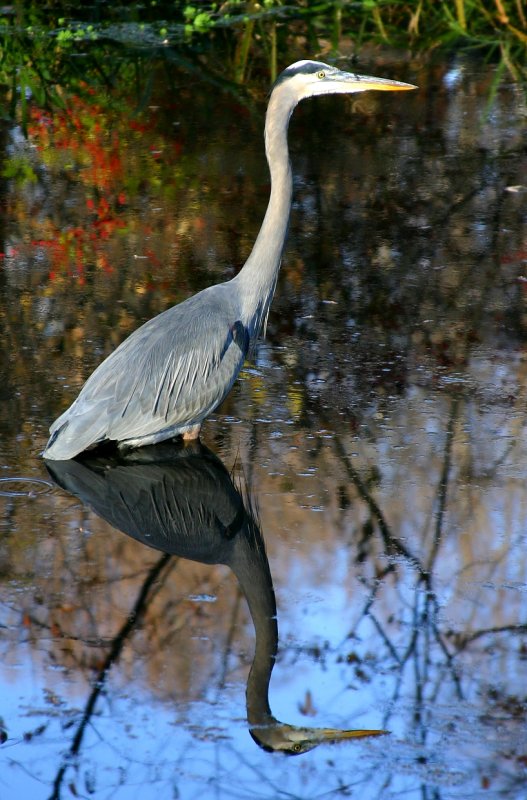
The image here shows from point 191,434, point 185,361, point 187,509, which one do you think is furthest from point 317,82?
point 187,509

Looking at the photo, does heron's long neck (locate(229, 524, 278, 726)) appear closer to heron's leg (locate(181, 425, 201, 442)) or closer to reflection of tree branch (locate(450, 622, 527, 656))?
reflection of tree branch (locate(450, 622, 527, 656))

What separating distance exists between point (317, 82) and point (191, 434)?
1682 mm

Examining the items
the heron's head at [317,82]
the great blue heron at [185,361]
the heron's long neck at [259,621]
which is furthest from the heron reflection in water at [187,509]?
the heron's head at [317,82]

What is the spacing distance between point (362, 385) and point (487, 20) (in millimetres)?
7730

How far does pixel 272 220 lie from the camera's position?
5504mm

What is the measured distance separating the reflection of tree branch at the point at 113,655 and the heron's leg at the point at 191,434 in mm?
903

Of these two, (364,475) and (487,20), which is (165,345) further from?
(487,20)

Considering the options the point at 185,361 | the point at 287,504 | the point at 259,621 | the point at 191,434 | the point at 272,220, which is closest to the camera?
the point at 259,621

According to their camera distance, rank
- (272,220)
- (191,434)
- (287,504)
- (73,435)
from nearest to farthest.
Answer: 1. (287,504)
2. (73,435)
3. (191,434)
4. (272,220)

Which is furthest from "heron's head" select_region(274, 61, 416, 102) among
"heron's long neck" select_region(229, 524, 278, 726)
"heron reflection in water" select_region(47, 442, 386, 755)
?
"heron's long neck" select_region(229, 524, 278, 726)

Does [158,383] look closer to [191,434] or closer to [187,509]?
[191,434]

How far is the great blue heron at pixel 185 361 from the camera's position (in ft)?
16.9

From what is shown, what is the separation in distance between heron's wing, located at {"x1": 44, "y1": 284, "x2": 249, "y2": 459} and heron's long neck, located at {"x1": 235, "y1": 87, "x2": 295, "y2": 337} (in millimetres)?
234

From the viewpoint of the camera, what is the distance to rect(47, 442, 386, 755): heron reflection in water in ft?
14.2
